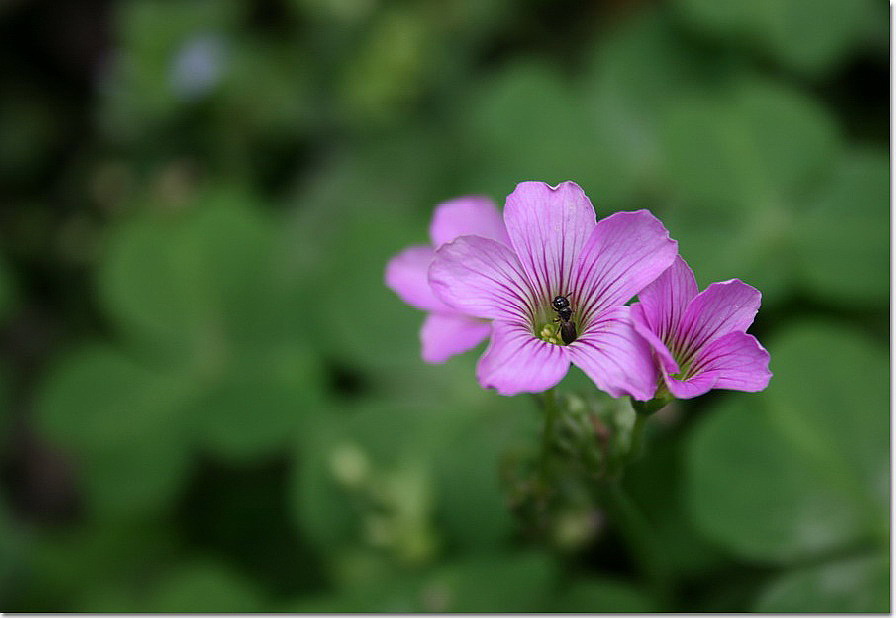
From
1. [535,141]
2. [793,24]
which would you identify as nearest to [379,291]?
[535,141]

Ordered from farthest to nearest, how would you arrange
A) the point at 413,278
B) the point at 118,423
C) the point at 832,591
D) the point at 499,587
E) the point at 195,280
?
1. the point at 195,280
2. the point at 118,423
3. the point at 499,587
4. the point at 832,591
5. the point at 413,278

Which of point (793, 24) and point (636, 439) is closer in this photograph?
point (636, 439)

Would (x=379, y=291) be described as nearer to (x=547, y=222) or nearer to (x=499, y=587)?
(x=499, y=587)

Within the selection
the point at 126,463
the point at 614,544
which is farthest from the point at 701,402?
the point at 126,463

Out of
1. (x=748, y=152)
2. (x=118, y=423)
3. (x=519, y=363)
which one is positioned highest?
(x=748, y=152)

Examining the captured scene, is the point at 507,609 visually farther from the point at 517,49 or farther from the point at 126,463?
the point at 517,49

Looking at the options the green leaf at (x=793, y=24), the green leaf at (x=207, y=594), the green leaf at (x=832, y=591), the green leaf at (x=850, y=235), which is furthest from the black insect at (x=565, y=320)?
the green leaf at (x=793, y=24)
